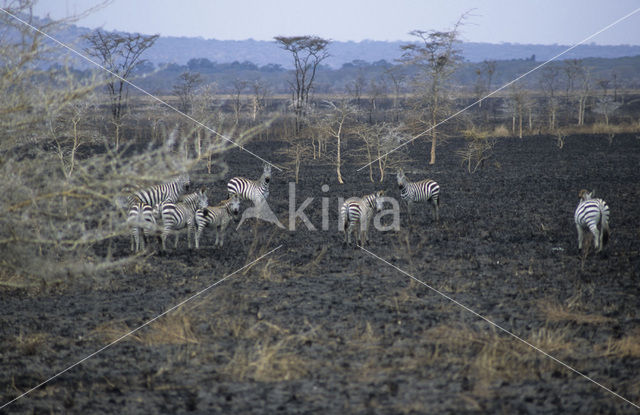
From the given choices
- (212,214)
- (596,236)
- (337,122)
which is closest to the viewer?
(596,236)

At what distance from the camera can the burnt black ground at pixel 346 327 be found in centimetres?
653

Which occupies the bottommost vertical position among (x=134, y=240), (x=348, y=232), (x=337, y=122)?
(x=134, y=240)

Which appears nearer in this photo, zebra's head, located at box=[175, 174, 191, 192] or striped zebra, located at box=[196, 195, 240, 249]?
striped zebra, located at box=[196, 195, 240, 249]

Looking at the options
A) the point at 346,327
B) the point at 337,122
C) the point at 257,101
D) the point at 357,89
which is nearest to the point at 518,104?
the point at 337,122

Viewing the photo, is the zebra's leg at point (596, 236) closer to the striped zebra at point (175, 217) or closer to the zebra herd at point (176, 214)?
the zebra herd at point (176, 214)

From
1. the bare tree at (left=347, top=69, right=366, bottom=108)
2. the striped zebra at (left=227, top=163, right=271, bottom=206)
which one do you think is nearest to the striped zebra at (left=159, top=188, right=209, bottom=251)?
the striped zebra at (left=227, top=163, right=271, bottom=206)

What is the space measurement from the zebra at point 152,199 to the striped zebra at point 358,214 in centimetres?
474

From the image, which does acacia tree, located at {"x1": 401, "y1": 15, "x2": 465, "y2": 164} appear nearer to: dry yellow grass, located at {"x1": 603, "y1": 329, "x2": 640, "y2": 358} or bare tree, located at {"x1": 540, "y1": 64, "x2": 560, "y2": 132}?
bare tree, located at {"x1": 540, "y1": 64, "x2": 560, "y2": 132}

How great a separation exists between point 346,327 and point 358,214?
568 centimetres

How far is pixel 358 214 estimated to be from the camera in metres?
14.0

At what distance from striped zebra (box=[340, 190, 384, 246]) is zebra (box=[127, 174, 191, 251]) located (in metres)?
4.74

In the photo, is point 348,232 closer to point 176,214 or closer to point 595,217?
point 176,214

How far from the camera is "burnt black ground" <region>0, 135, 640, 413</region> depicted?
6.53 meters

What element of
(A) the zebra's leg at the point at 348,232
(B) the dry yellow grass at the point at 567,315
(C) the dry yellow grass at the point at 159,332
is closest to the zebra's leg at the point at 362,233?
(A) the zebra's leg at the point at 348,232
